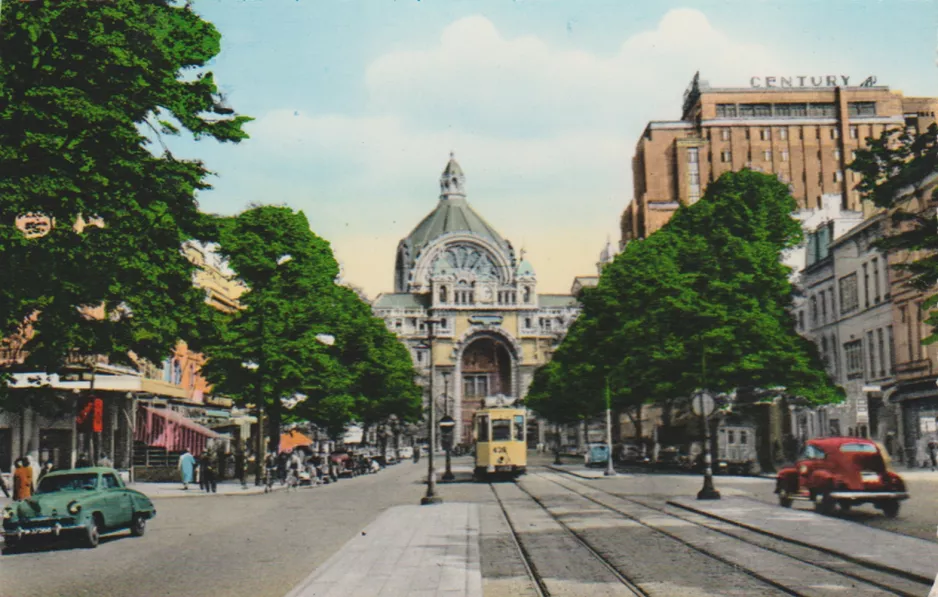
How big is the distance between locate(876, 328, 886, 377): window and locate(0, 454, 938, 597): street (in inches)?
441

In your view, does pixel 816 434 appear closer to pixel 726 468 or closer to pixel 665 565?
pixel 726 468

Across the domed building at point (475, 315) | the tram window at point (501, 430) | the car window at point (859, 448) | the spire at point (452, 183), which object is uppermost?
the spire at point (452, 183)

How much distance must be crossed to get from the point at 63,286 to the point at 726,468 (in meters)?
35.2

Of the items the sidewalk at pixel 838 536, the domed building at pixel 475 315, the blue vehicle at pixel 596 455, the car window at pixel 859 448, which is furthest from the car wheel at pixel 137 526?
the domed building at pixel 475 315

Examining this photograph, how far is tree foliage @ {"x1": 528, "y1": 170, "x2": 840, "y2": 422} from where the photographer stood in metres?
41.4

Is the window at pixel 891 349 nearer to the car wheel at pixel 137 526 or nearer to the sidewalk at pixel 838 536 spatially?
the sidewalk at pixel 838 536

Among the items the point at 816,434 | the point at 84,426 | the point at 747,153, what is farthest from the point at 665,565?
the point at 747,153

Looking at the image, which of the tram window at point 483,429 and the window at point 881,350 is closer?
the window at point 881,350

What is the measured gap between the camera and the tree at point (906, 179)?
14758 millimetres

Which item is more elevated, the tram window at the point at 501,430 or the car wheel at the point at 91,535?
the tram window at the point at 501,430

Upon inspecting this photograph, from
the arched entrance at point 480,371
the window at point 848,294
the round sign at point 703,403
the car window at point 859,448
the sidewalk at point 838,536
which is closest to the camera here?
the sidewalk at point 838,536

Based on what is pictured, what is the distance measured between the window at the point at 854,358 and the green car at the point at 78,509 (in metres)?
32.1

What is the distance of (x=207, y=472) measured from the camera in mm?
37031

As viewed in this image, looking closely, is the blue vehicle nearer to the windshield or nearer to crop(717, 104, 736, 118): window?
crop(717, 104, 736, 118): window
